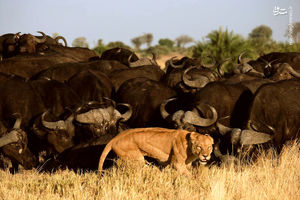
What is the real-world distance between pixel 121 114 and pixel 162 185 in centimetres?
427

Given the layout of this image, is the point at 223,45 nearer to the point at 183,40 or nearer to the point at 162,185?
the point at 162,185

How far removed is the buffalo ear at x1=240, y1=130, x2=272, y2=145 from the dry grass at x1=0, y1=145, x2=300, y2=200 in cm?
101

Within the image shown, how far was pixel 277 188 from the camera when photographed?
4844 millimetres

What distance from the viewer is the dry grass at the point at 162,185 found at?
468 centimetres

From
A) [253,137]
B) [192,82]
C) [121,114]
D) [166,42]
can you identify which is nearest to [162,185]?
[253,137]

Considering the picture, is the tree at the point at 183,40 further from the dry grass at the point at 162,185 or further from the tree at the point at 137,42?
the dry grass at the point at 162,185

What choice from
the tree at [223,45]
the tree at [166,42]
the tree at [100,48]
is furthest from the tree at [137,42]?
the tree at [223,45]

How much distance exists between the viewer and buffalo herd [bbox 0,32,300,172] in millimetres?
7078

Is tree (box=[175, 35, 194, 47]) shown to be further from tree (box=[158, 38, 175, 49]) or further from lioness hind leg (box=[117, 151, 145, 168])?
lioness hind leg (box=[117, 151, 145, 168])

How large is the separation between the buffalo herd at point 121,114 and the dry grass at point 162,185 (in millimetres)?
1110

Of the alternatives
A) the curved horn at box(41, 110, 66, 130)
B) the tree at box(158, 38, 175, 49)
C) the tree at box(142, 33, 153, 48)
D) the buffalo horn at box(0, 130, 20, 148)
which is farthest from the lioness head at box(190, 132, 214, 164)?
the tree at box(158, 38, 175, 49)

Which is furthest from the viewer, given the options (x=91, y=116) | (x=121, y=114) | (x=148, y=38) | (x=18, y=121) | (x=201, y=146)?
(x=148, y=38)

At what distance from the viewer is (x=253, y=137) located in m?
6.75

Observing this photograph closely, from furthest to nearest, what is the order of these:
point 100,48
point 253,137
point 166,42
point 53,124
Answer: point 166,42
point 100,48
point 53,124
point 253,137
